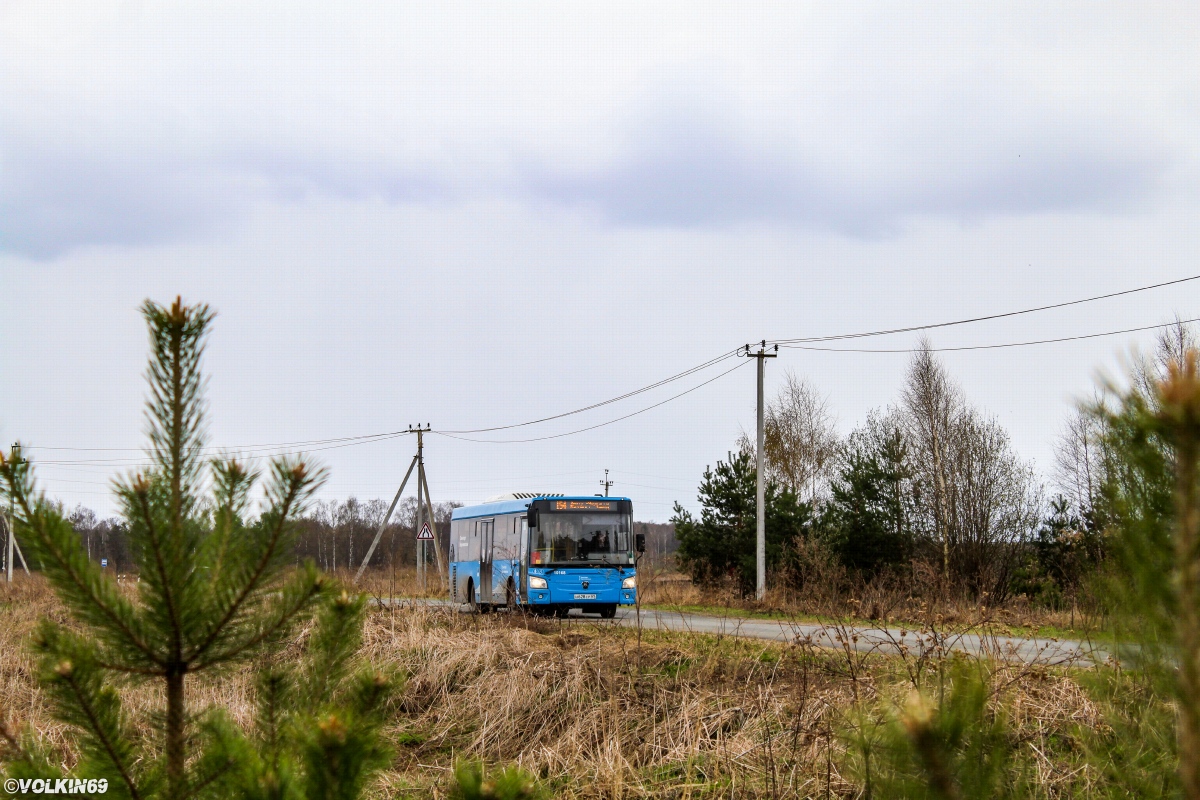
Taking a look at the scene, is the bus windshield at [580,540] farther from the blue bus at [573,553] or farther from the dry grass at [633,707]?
the dry grass at [633,707]

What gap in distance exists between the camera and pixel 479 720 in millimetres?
8477

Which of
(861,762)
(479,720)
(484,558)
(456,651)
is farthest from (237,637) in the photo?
(484,558)

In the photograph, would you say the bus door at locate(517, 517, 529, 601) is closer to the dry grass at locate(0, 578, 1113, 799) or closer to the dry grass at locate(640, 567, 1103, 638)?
the dry grass at locate(640, 567, 1103, 638)

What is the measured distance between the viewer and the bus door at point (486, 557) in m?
23.6

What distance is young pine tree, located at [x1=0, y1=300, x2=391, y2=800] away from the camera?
1.92 metres

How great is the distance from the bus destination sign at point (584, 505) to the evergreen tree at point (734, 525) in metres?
8.80

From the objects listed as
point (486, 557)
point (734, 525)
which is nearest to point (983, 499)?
point (734, 525)

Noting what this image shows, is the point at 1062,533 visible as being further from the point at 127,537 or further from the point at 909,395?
the point at 127,537

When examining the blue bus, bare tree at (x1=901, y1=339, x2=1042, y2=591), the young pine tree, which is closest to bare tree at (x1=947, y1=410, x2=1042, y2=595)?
bare tree at (x1=901, y1=339, x2=1042, y2=591)

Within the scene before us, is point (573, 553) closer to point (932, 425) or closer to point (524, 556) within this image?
point (524, 556)

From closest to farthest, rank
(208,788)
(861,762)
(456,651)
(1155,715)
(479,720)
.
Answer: (861,762), (1155,715), (208,788), (479,720), (456,651)

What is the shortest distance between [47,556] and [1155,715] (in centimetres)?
204

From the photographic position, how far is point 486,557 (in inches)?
942

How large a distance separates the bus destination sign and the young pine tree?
1887 centimetres
